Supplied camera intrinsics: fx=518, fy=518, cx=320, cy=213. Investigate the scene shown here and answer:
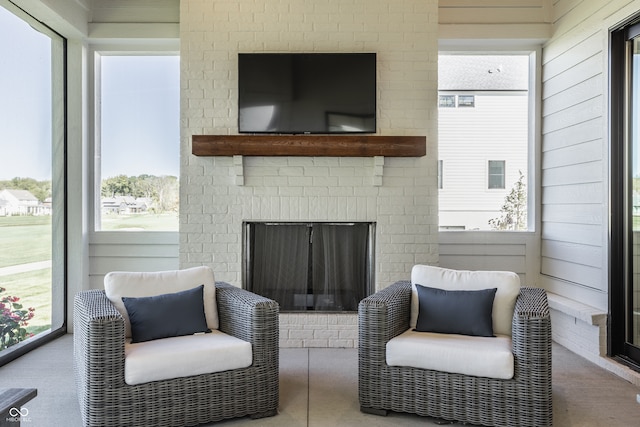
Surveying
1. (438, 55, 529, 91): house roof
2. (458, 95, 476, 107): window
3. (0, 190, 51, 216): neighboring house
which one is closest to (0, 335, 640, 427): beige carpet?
(0, 190, 51, 216): neighboring house

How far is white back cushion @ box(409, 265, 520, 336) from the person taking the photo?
9.59 ft

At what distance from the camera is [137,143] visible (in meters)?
4.64

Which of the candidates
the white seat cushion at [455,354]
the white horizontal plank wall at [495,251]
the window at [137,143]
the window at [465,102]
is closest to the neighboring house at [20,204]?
the window at [137,143]

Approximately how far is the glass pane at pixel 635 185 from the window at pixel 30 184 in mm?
4209

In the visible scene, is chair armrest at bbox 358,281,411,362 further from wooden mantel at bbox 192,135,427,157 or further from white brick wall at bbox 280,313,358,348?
wooden mantel at bbox 192,135,427,157

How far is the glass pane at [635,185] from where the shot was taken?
11.0 ft

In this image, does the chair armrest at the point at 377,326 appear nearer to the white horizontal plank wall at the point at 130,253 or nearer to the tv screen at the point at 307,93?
the tv screen at the point at 307,93

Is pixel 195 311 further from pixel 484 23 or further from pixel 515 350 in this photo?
pixel 484 23

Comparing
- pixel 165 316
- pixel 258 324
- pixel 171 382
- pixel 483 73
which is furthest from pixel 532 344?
pixel 483 73

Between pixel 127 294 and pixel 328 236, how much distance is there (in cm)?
174

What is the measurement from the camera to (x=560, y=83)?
423 cm

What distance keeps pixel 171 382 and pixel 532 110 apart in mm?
3757

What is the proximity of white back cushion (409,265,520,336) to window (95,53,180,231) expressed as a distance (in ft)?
8.09

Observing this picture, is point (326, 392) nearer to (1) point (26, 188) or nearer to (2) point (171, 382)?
(2) point (171, 382)
